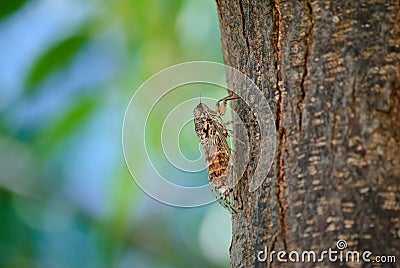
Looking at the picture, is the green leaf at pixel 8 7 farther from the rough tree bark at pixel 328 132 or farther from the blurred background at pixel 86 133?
the rough tree bark at pixel 328 132

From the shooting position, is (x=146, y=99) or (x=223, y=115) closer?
(x=223, y=115)

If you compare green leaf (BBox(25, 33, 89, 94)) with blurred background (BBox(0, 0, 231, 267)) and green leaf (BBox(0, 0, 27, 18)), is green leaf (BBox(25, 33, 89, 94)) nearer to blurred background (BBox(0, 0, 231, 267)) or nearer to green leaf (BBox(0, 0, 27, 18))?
blurred background (BBox(0, 0, 231, 267))

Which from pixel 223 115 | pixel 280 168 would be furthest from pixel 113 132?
pixel 280 168

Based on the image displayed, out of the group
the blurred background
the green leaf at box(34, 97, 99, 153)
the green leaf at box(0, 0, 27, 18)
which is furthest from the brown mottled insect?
the green leaf at box(0, 0, 27, 18)

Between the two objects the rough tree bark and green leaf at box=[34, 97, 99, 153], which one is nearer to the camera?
the rough tree bark

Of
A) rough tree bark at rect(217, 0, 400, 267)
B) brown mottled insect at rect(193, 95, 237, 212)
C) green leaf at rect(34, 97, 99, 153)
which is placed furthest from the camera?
green leaf at rect(34, 97, 99, 153)

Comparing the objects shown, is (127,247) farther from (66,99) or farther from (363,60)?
(363,60)
